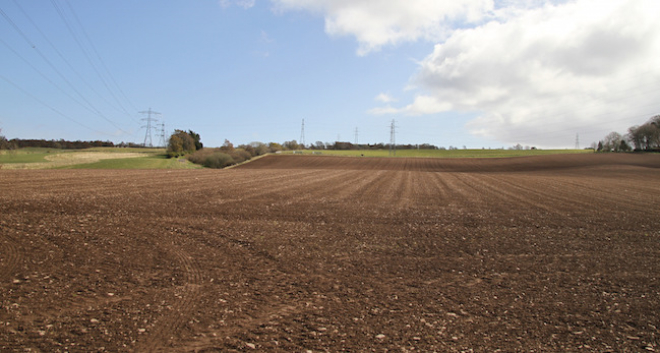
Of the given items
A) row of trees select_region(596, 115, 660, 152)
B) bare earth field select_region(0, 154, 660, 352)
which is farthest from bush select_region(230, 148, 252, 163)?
row of trees select_region(596, 115, 660, 152)

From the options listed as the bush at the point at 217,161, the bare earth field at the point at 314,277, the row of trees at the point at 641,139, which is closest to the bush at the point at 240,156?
the bush at the point at 217,161

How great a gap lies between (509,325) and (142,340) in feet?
18.4

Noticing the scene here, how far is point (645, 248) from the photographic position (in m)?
10.2

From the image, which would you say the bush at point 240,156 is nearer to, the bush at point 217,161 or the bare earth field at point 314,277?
the bush at point 217,161

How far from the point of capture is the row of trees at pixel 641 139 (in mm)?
81688

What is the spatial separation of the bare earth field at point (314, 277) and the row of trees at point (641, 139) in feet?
298

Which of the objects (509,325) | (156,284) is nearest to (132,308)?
(156,284)

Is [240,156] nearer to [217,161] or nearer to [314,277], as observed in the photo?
[217,161]

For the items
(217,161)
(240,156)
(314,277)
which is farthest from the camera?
(240,156)

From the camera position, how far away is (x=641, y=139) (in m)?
84.2

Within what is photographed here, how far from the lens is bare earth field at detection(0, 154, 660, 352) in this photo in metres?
5.34

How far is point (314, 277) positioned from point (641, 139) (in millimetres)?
106597

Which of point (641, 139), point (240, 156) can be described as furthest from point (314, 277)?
point (641, 139)

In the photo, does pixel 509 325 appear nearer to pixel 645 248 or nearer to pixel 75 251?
pixel 645 248
